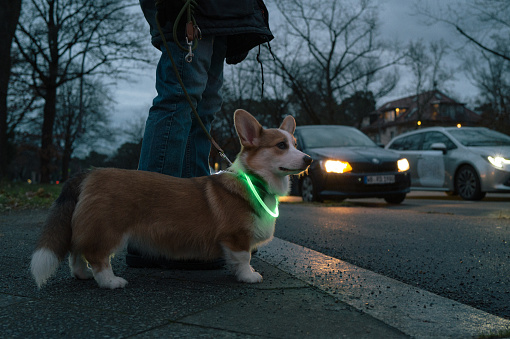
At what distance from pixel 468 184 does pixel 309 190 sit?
12.1 ft

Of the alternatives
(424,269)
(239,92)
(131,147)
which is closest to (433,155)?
(424,269)

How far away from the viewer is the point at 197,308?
1937 mm

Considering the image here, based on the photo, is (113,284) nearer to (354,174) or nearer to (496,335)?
(496,335)

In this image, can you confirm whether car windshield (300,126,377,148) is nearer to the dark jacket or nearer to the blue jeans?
the dark jacket

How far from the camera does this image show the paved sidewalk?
1.65m

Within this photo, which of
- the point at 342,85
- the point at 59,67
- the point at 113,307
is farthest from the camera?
the point at 342,85

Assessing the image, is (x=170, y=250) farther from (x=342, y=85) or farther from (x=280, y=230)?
(x=342, y=85)

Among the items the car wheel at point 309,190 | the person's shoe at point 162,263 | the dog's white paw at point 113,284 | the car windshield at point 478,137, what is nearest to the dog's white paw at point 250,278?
the person's shoe at point 162,263

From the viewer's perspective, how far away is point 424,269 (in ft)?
9.43

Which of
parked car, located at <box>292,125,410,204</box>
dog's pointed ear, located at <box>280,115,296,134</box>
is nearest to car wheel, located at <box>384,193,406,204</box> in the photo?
parked car, located at <box>292,125,410,204</box>

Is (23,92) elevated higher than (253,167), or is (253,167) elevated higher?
(23,92)

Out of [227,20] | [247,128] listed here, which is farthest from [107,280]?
[227,20]

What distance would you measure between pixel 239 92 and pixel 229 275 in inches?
1521

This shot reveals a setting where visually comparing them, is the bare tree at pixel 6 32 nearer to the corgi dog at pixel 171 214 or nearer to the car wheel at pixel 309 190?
the car wheel at pixel 309 190
